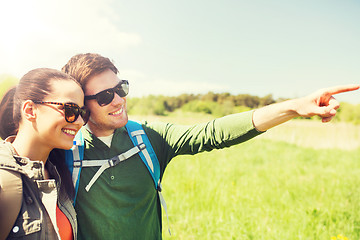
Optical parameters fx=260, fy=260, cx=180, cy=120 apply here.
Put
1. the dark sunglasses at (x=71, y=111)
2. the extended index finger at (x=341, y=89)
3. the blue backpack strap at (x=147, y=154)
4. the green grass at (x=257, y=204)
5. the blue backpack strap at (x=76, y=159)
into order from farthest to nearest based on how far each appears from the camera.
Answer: the green grass at (x=257, y=204)
the blue backpack strap at (x=147, y=154)
the blue backpack strap at (x=76, y=159)
the dark sunglasses at (x=71, y=111)
the extended index finger at (x=341, y=89)

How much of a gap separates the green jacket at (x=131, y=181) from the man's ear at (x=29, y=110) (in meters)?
0.41

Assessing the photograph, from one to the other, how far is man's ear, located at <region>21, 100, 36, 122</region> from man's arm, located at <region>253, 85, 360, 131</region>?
4.14ft

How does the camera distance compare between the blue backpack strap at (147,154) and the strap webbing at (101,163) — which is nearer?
the strap webbing at (101,163)

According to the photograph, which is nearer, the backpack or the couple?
the couple

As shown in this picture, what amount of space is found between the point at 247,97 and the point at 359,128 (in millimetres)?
39424

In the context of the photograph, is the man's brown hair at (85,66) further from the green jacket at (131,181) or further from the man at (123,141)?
the green jacket at (131,181)

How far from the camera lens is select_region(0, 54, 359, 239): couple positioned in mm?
1267

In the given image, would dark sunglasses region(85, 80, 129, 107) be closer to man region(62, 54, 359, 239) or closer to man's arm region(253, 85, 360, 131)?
man region(62, 54, 359, 239)

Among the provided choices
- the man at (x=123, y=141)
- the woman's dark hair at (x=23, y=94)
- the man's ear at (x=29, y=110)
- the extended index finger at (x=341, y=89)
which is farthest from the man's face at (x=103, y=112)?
the extended index finger at (x=341, y=89)

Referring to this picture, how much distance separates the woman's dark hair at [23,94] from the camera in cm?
140

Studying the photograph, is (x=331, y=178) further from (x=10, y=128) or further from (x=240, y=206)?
(x=10, y=128)

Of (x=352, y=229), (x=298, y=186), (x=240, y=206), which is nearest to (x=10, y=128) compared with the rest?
(x=240, y=206)

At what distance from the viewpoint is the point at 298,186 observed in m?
5.21

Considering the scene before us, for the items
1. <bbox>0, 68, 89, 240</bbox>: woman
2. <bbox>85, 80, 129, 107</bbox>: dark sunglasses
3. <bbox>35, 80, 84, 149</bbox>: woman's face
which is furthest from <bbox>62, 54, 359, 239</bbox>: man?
<bbox>35, 80, 84, 149</bbox>: woman's face
